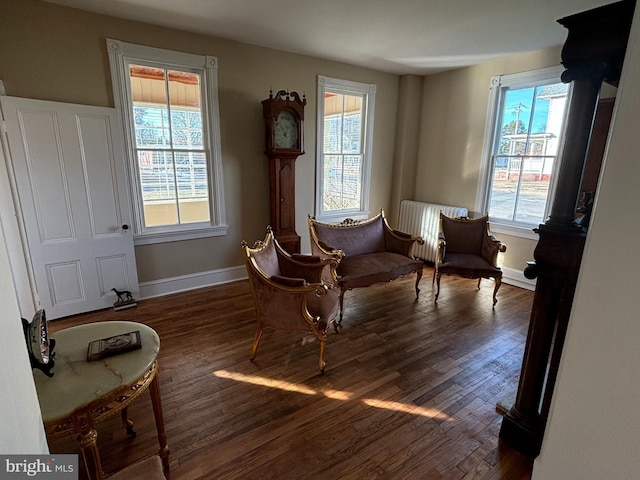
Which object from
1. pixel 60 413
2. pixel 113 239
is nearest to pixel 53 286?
pixel 113 239

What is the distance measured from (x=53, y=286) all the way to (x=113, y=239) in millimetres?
636

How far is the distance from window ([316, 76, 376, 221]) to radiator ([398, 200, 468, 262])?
0.66 metres

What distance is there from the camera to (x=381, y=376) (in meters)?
2.28

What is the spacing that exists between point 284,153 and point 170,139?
3.97ft

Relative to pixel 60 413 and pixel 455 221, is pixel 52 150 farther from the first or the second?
pixel 455 221

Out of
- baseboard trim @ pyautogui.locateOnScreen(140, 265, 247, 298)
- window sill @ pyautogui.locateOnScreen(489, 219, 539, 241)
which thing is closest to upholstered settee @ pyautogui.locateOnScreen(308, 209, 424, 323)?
baseboard trim @ pyautogui.locateOnScreen(140, 265, 247, 298)

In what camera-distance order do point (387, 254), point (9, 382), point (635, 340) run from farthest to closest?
point (387, 254) < point (635, 340) < point (9, 382)

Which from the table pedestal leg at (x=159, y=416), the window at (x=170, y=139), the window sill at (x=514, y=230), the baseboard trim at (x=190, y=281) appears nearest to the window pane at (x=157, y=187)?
the window at (x=170, y=139)

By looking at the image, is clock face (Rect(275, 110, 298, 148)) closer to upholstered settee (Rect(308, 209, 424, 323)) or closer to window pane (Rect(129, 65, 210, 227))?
window pane (Rect(129, 65, 210, 227))

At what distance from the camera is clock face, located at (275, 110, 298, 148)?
3.65 m

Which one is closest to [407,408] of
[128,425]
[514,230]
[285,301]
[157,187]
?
[285,301]

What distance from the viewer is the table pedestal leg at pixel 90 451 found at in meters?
1.13

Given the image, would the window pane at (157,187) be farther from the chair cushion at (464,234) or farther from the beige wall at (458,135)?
the beige wall at (458,135)

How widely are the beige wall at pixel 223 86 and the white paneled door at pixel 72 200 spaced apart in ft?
0.60
